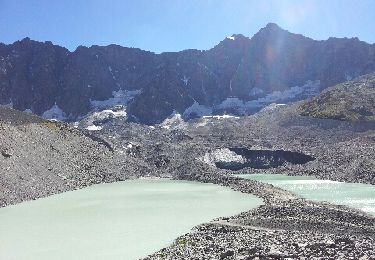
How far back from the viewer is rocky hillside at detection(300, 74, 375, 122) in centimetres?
15762

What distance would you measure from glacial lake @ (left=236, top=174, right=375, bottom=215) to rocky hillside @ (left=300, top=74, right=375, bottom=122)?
230ft

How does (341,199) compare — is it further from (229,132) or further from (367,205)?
(229,132)

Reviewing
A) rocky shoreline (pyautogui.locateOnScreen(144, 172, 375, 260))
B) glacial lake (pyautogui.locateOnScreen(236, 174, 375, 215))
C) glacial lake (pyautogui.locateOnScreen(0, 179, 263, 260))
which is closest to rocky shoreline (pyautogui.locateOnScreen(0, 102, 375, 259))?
rocky shoreline (pyautogui.locateOnScreen(144, 172, 375, 260))

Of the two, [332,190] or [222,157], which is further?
[222,157]

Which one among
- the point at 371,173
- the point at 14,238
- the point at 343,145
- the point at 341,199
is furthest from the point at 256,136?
the point at 14,238

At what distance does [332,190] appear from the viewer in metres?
74.4

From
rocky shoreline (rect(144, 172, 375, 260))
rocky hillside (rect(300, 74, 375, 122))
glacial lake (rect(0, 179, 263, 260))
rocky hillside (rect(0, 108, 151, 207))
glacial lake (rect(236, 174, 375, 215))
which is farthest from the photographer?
rocky hillside (rect(300, 74, 375, 122))

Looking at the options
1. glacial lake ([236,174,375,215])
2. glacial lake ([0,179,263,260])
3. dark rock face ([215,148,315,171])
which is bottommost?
glacial lake ([0,179,263,260])

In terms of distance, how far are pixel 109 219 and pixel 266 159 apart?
7104cm

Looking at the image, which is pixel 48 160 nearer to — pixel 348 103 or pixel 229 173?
pixel 229 173

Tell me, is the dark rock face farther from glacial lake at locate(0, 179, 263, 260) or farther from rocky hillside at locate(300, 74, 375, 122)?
rocky hillside at locate(300, 74, 375, 122)

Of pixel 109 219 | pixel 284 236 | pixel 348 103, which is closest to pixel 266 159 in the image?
pixel 348 103

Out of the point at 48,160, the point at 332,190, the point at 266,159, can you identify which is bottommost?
the point at 332,190

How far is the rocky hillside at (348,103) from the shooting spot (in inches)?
6206
